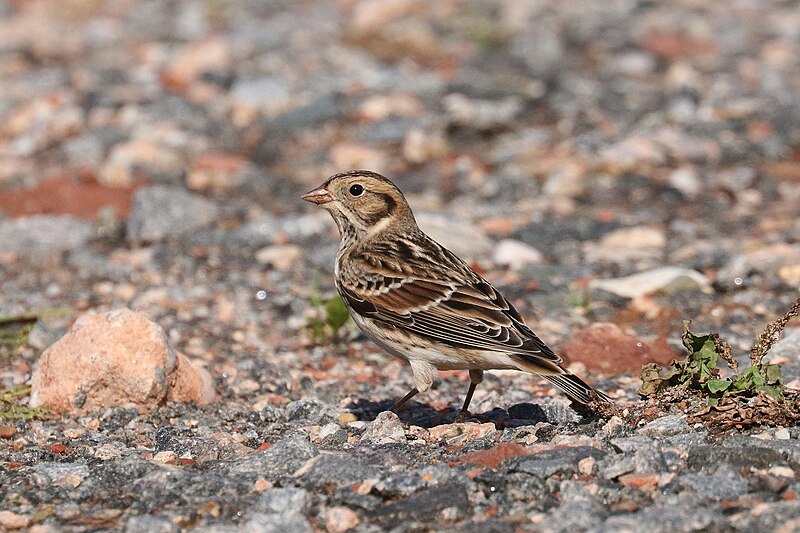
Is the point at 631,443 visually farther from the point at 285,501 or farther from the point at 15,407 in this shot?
the point at 15,407

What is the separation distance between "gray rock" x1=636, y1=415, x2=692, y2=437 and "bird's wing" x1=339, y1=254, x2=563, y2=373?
526 millimetres

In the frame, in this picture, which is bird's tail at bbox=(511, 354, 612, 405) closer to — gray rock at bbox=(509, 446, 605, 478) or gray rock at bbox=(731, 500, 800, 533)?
gray rock at bbox=(509, 446, 605, 478)

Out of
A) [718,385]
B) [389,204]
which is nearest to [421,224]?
[389,204]

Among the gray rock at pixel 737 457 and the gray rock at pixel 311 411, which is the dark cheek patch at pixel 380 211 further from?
the gray rock at pixel 737 457

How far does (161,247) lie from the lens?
9.43m

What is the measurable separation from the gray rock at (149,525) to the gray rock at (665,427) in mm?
2060

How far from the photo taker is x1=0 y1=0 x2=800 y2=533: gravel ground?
193 inches

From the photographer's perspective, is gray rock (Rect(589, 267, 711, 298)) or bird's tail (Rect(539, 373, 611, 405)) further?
gray rock (Rect(589, 267, 711, 298))

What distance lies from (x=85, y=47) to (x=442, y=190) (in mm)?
6025

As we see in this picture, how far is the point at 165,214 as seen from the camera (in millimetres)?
9695

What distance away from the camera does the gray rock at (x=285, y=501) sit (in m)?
4.75

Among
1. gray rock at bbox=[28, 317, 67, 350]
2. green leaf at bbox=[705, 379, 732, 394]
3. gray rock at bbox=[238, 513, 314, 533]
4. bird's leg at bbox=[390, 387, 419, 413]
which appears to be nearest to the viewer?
gray rock at bbox=[238, 513, 314, 533]

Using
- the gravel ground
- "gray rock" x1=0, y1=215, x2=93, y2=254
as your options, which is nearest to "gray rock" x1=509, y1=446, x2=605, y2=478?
the gravel ground

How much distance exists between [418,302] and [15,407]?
84.0 inches
